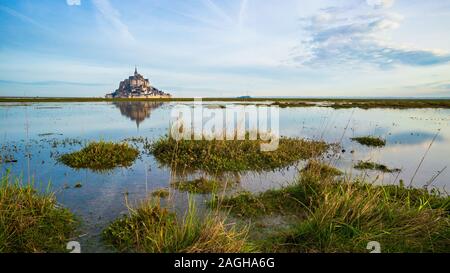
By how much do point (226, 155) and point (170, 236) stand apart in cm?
766

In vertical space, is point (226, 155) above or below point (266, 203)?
above

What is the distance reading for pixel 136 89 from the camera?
586 ft

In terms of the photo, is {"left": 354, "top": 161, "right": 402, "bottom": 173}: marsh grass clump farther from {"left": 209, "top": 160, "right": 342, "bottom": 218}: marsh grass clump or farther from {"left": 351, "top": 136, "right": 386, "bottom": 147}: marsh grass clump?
{"left": 351, "top": 136, "right": 386, "bottom": 147}: marsh grass clump

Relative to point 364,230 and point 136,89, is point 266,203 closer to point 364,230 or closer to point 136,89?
point 364,230

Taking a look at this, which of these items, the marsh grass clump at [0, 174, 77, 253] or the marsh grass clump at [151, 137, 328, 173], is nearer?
the marsh grass clump at [0, 174, 77, 253]

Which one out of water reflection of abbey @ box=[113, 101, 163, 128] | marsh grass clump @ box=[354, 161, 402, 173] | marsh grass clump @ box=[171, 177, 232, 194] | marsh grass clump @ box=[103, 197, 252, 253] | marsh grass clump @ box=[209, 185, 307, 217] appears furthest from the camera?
water reflection of abbey @ box=[113, 101, 163, 128]

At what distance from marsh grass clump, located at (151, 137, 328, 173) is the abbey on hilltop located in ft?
548

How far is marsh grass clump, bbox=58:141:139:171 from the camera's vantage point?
11234 mm

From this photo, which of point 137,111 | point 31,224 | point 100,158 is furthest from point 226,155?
point 137,111

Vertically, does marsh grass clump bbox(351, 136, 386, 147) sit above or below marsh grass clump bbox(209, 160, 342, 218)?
above

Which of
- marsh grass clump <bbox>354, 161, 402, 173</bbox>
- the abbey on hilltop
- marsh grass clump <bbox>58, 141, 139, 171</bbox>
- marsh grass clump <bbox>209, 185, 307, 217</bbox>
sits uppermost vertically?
the abbey on hilltop

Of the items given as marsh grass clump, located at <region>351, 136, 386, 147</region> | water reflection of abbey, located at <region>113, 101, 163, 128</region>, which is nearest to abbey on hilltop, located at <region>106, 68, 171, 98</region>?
water reflection of abbey, located at <region>113, 101, 163, 128</region>
